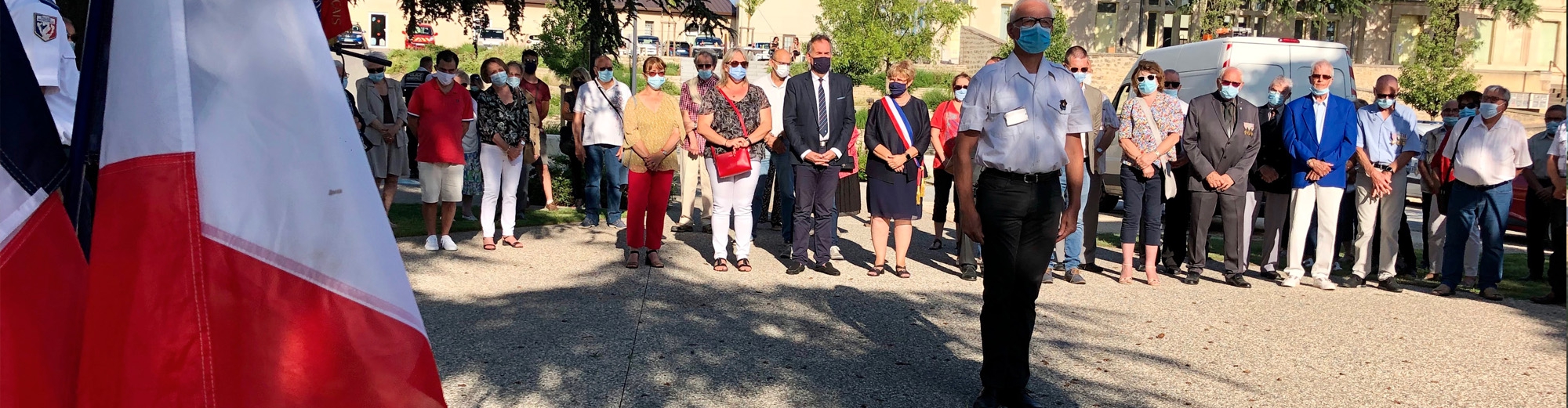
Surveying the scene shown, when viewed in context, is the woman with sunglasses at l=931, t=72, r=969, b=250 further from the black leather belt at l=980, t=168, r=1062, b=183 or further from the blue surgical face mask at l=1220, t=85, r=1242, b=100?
the black leather belt at l=980, t=168, r=1062, b=183

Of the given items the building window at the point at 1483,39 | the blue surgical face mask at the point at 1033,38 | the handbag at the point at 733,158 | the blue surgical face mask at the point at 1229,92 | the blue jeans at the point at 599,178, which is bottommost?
the blue jeans at the point at 599,178

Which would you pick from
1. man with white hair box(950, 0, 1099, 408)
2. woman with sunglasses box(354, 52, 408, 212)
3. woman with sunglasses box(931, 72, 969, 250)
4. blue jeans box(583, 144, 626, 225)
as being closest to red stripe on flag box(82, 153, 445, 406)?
man with white hair box(950, 0, 1099, 408)

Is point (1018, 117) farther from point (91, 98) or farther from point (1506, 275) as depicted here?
point (1506, 275)

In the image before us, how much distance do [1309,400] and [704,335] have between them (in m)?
2.89

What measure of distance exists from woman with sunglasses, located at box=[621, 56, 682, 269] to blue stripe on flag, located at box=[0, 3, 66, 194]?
22.1 ft

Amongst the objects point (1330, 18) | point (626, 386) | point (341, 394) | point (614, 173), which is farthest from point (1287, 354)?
point (1330, 18)

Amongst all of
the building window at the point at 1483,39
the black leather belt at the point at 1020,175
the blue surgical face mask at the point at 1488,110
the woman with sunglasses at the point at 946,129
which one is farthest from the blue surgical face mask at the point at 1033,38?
the building window at the point at 1483,39

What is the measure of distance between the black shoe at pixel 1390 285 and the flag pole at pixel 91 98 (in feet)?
29.5

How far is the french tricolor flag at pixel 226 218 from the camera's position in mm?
1567

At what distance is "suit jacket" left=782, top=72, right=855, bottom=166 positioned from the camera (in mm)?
8609

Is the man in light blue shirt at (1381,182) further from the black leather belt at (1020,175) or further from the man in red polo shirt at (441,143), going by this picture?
the man in red polo shirt at (441,143)

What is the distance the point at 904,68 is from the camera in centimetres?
897

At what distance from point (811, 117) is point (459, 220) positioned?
4.31m

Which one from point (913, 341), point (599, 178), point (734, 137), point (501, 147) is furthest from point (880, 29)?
point (913, 341)
